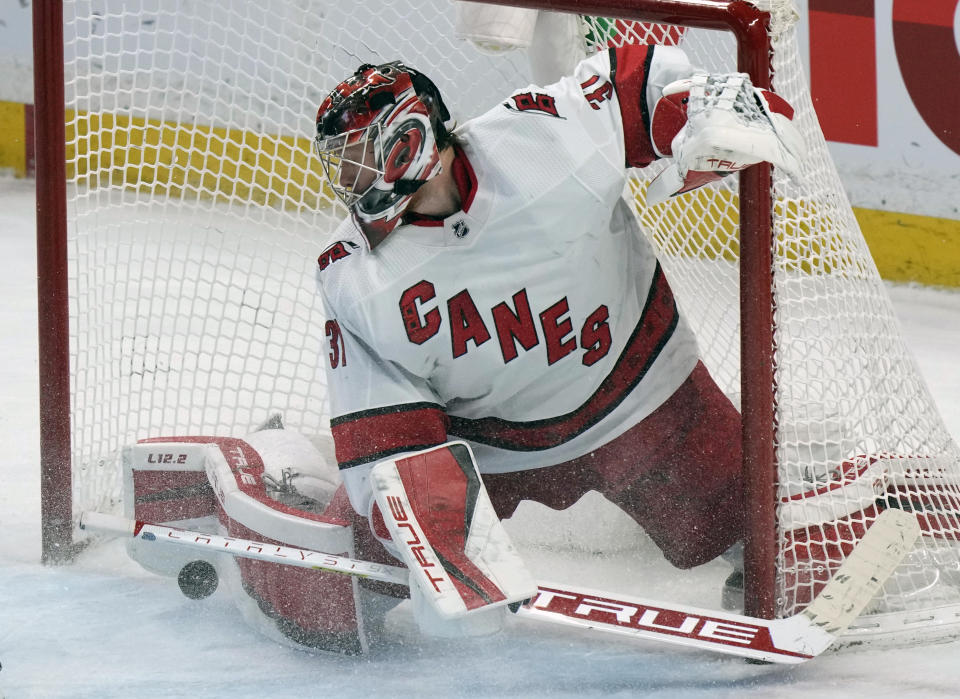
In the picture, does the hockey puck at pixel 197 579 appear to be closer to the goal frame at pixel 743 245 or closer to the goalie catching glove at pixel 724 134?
the goal frame at pixel 743 245

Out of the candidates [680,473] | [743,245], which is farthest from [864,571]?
[743,245]

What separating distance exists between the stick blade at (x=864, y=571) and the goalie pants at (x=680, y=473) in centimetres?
19

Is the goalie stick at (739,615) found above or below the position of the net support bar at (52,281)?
below

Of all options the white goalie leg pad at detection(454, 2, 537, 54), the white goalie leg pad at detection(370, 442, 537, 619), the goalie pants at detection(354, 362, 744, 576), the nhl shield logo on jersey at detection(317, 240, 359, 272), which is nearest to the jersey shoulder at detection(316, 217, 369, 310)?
the nhl shield logo on jersey at detection(317, 240, 359, 272)

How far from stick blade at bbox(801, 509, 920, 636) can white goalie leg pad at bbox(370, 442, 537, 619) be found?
389 millimetres

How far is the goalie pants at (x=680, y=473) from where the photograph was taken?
1902mm

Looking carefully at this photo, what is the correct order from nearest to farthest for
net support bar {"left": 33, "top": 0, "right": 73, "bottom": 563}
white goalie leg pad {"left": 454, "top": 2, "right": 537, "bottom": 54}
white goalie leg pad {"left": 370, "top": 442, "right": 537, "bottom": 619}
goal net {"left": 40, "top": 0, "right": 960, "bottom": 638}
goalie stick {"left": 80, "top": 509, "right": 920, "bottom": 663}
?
1. white goalie leg pad {"left": 370, "top": 442, "right": 537, "bottom": 619}
2. goalie stick {"left": 80, "top": 509, "right": 920, "bottom": 663}
3. goal net {"left": 40, "top": 0, "right": 960, "bottom": 638}
4. net support bar {"left": 33, "top": 0, "right": 73, "bottom": 563}
5. white goalie leg pad {"left": 454, "top": 2, "right": 537, "bottom": 54}

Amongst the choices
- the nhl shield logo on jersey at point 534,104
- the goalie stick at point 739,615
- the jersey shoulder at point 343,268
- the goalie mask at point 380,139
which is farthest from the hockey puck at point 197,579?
the nhl shield logo on jersey at point 534,104

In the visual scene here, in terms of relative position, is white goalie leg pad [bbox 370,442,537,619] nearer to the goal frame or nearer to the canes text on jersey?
the canes text on jersey

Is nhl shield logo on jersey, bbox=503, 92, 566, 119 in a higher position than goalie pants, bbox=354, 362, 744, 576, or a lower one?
higher

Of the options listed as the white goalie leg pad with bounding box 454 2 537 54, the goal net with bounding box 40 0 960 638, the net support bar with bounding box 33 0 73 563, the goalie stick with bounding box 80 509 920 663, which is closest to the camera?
the goalie stick with bounding box 80 509 920 663

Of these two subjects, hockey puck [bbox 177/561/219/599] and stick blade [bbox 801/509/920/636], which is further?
hockey puck [bbox 177/561/219/599]

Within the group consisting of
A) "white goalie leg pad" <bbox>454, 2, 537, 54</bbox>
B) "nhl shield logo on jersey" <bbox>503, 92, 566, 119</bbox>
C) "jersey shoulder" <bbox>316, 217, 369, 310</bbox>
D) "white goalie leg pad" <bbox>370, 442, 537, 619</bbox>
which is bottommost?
"white goalie leg pad" <bbox>370, 442, 537, 619</bbox>

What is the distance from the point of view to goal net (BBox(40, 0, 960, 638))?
1.81 m
